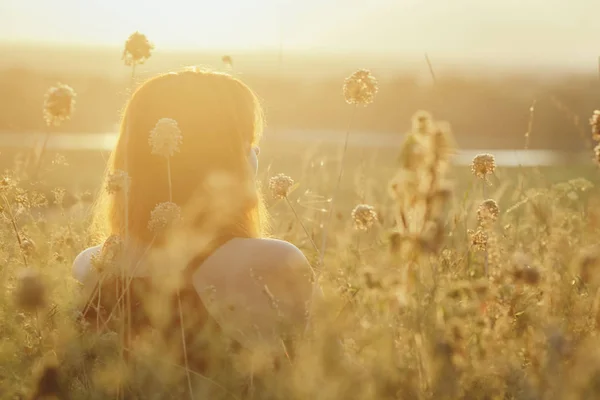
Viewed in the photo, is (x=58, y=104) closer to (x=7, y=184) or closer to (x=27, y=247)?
(x=7, y=184)

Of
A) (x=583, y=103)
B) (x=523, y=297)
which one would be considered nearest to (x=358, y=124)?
(x=583, y=103)

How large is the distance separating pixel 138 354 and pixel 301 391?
53cm

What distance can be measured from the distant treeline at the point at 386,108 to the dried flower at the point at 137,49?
17.7 metres

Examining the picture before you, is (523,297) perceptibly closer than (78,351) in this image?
No

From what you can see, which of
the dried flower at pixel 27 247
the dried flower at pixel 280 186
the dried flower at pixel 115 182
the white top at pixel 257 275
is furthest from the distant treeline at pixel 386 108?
the dried flower at pixel 115 182

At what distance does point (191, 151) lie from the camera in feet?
10.4

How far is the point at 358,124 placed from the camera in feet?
93.4

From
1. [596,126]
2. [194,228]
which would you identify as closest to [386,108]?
[194,228]

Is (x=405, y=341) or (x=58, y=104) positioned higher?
(x=58, y=104)

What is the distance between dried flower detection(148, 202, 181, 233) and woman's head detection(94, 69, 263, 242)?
0.57m

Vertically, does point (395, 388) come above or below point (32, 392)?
above

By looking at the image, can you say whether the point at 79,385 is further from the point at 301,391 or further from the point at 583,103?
the point at 583,103

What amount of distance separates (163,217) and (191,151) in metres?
0.83

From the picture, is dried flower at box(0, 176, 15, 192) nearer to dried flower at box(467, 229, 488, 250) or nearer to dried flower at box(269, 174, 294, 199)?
dried flower at box(269, 174, 294, 199)
